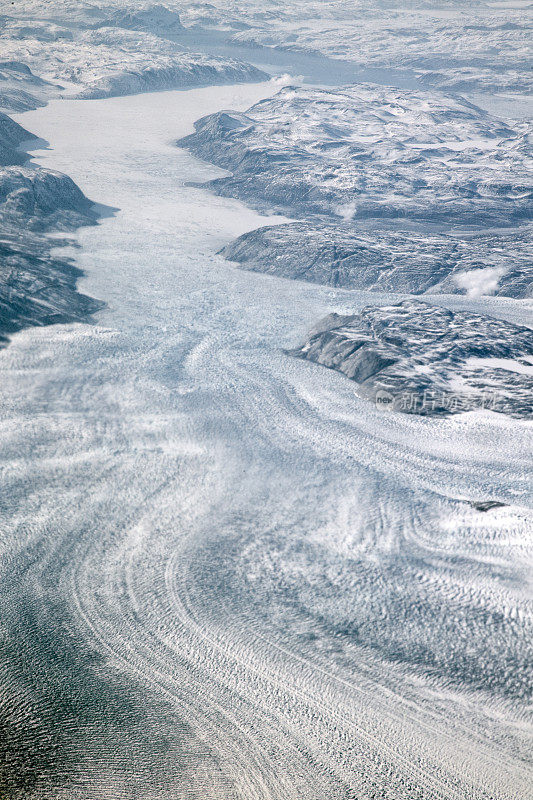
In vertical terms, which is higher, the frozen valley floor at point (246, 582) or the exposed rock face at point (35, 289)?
the exposed rock face at point (35, 289)

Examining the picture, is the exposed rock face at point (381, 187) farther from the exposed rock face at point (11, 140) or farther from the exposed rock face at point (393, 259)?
the exposed rock face at point (11, 140)

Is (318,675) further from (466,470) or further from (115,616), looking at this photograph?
(466,470)

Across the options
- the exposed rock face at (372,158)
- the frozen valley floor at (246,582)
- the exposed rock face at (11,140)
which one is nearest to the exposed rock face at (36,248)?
the exposed rock face at (11,140)

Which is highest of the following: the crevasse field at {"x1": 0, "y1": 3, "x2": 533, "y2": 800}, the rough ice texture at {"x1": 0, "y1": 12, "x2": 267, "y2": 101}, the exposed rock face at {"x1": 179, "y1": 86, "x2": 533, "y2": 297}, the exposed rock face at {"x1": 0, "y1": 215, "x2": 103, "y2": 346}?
the rough ice texture at {"x1": 0, "y1": 12, "x2": 267, "y2": 101}

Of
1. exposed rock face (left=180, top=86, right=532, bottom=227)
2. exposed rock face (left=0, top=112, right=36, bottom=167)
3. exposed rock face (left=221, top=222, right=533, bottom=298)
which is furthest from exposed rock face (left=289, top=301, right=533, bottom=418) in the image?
exposed rock face (left=0, top=112, right=36, bottom=167)

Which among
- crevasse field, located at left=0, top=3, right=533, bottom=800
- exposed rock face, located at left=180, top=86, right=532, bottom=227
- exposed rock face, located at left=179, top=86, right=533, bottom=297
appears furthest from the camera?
exposed rock face, located at left=180, top=86, right=532, bottom=227

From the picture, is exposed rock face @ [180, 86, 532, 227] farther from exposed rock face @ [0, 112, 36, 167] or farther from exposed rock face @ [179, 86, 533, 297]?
exposed rock face @ [0, 112, 36, 167]
